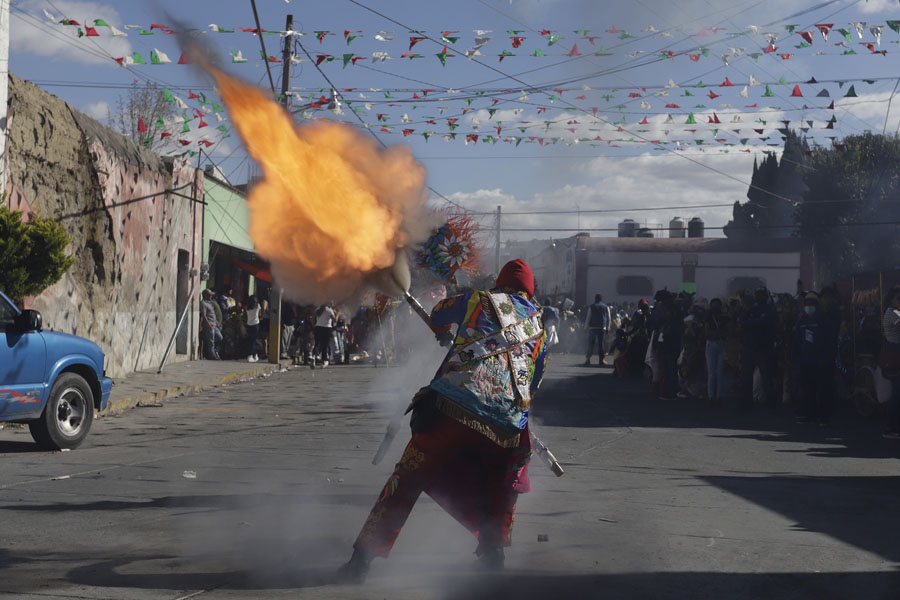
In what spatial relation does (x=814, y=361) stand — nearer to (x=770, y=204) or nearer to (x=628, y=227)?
(x=628, y=227)

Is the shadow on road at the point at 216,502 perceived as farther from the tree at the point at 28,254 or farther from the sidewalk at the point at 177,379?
the sidewalk at the point at 177,379

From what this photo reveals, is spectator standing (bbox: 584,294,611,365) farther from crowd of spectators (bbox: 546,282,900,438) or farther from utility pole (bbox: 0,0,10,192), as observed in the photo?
utility pole (bbox: 0,0,10,192)

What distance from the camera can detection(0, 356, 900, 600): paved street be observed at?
17.5 feet

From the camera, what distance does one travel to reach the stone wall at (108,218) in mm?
16391

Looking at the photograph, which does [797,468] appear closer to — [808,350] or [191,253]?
[808,350]

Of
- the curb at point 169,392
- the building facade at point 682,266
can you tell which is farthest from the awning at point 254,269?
the building facade at point 682,266

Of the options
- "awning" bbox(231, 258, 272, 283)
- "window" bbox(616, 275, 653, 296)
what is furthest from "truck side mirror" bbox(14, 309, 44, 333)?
"window" bbox(616, 275, 653, 296)

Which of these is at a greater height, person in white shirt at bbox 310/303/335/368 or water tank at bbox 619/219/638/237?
water tank at bbox 619/219/638/237

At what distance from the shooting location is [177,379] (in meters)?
19.8

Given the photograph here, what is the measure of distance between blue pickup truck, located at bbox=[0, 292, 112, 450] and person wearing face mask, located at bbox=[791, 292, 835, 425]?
9.54m

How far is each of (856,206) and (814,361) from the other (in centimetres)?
5121

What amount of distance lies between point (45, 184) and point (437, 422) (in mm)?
13456

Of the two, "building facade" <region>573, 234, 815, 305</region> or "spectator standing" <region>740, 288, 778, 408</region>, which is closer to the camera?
"spectator standing" <region>740, 288, 778, 408</region>

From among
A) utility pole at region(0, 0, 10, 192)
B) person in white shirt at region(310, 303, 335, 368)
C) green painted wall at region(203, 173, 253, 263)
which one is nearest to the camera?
utility pole at region(0, 0, 10, 192)
